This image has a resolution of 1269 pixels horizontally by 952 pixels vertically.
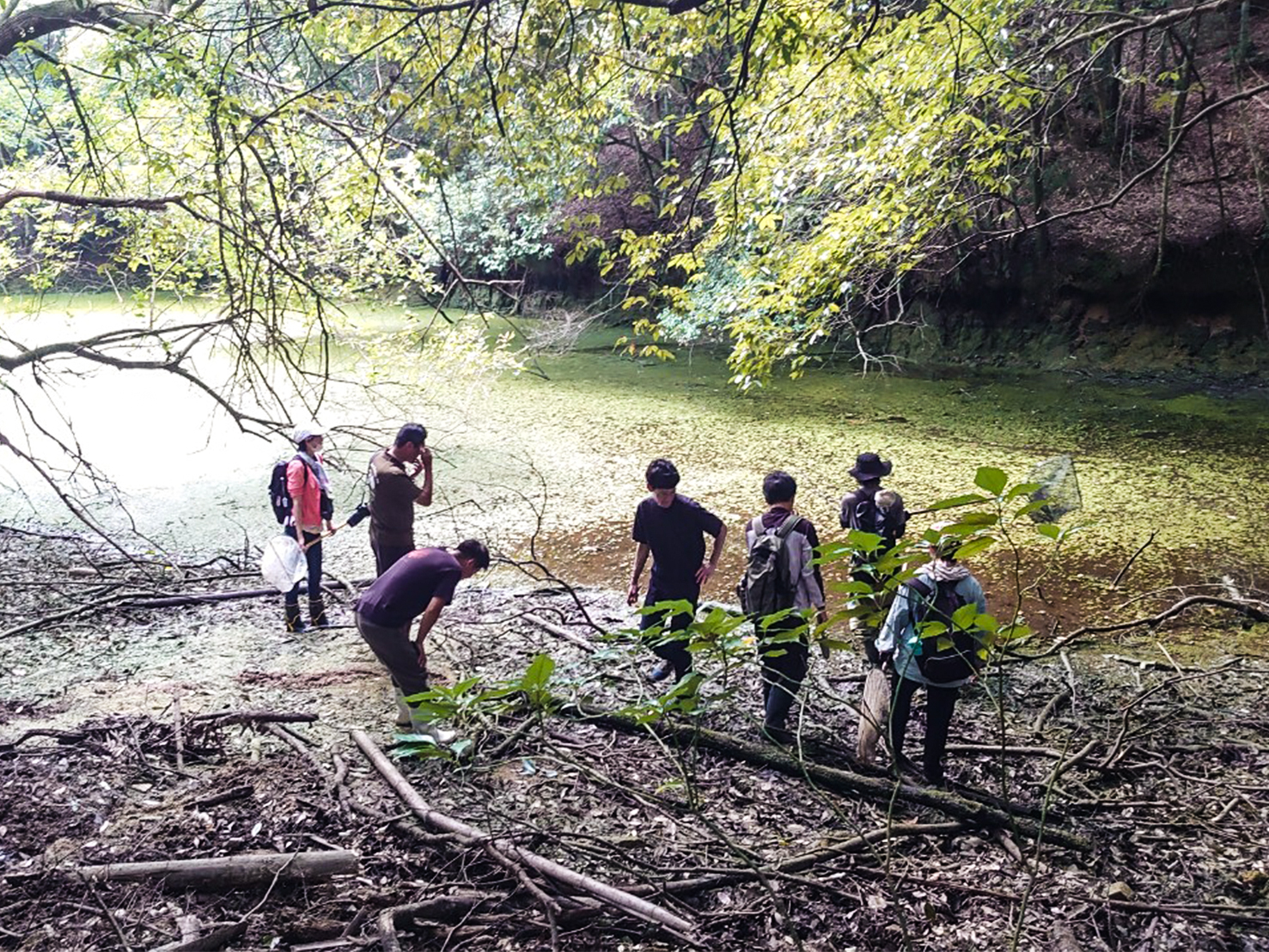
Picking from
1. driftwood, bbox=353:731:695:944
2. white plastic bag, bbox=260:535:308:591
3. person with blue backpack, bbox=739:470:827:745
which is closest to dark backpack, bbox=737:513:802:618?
person with blue backpack, bbox=739:470:827:745

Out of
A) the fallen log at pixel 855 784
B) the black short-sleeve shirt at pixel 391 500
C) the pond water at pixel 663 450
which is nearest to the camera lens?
the fallen log at pixel 855 784

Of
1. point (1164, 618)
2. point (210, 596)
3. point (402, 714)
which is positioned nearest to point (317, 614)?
point (210, 596)

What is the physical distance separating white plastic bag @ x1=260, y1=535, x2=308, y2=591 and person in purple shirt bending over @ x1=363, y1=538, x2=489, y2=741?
1.47m

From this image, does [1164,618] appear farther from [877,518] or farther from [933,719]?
[933,719]

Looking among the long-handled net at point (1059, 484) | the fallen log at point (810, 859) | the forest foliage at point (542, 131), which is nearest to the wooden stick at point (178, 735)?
the forest foliage at point (542, 131)

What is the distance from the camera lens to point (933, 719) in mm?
3125

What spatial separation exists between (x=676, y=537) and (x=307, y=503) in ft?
7.16

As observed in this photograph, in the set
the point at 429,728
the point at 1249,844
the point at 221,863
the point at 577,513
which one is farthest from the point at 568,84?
the point at 577,513

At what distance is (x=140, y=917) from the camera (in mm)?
2205

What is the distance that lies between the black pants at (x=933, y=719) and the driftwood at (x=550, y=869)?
45.5 inches

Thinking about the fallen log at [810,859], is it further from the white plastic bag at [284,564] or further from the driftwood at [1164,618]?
the white plastic bag at [284,564]

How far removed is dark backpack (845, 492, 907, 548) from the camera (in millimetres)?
4266

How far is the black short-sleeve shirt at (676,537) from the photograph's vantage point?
386 centimetres

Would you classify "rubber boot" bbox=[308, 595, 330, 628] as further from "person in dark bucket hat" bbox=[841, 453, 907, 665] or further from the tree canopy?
"person in dark bucket hat" bbox=[841, 453, 907, 665]
